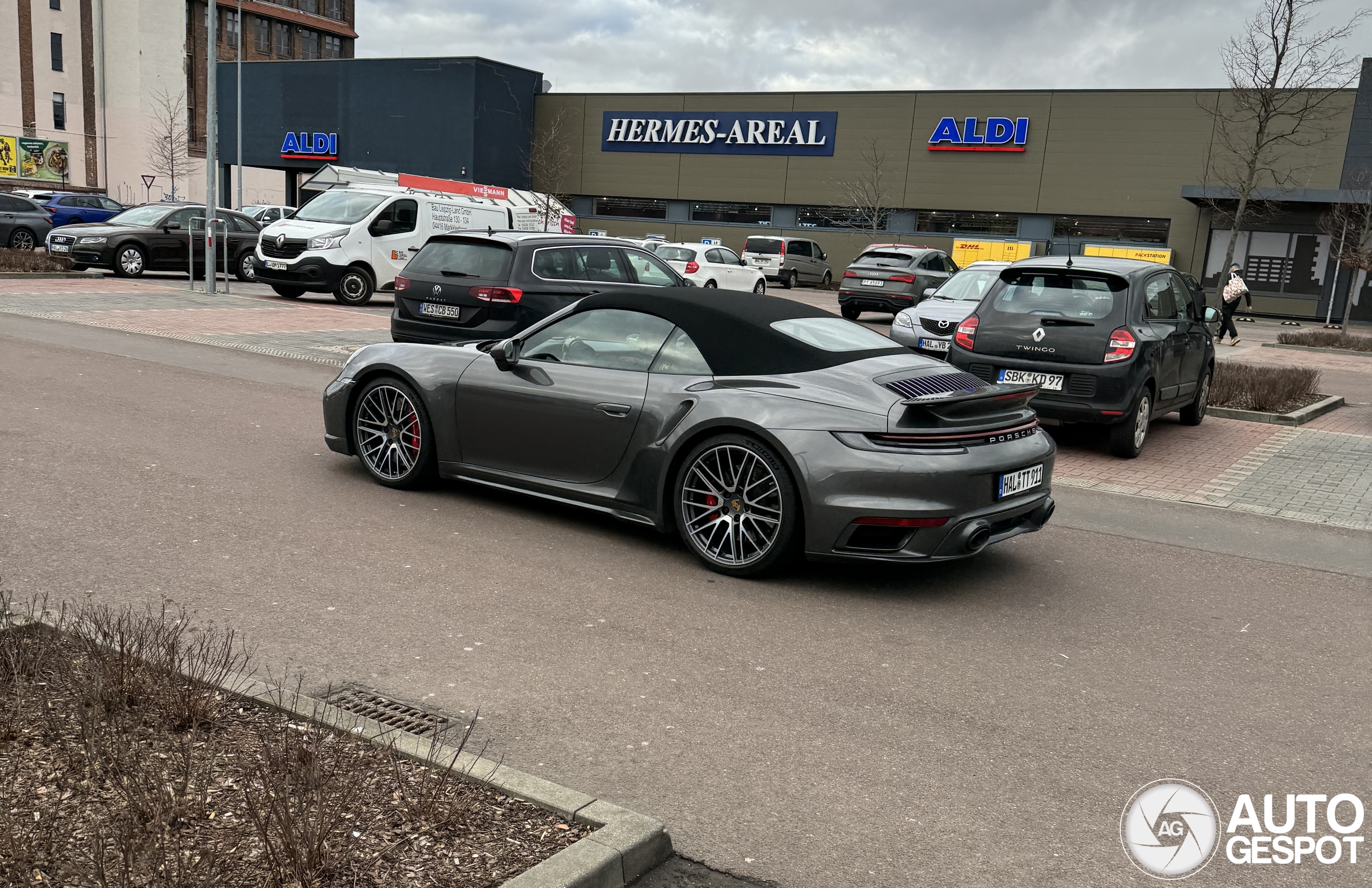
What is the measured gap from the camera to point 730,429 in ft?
19.0

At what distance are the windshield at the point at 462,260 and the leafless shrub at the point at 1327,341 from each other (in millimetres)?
20721

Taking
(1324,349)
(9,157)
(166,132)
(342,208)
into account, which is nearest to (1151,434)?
(342,208)

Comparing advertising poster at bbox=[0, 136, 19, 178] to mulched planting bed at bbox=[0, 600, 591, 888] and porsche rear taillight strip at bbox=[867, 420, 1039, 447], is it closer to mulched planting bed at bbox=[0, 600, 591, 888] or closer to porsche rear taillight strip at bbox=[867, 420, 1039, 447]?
porsche rear taillight strip at bbox=[867, 420, 1039, 447]

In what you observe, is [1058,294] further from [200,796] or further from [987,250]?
[987,250]

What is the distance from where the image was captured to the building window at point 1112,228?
1565 inches

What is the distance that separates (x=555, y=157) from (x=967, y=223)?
17467 millimetres

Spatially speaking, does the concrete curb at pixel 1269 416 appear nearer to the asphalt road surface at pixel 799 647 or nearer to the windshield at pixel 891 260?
the asphalt road surface at pixel 799 647

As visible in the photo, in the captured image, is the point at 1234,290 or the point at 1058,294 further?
the point at 1234,290

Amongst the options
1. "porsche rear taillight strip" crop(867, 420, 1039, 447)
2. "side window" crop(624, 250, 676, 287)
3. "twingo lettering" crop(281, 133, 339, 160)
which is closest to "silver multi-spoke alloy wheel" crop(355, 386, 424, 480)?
"porsche rear taillight strip" crop(867, 420, 1039, 447)

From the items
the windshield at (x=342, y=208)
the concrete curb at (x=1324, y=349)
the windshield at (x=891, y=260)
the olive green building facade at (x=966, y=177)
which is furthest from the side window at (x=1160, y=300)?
the olive green building facade at (x=966, y=177)

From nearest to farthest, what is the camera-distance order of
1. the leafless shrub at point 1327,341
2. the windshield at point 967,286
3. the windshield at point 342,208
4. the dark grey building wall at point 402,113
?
the windshield at point 967,286, the windshield at point 342,208, the leafless shrub at point 1327,341, the dark grey building wall at point 402,113

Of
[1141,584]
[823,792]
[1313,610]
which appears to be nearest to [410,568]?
[823,792]

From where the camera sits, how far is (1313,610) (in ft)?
19.1

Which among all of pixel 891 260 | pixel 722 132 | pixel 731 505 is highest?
pixel 722 132
